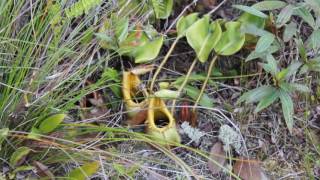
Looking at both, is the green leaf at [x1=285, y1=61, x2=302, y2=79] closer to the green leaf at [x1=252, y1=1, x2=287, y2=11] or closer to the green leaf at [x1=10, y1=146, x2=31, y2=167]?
the green leaf at [x1=252, y1=1, x2=287, y2=11]

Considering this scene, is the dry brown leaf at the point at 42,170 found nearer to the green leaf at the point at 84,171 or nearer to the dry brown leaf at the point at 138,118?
the green leaf at the point at 84,171

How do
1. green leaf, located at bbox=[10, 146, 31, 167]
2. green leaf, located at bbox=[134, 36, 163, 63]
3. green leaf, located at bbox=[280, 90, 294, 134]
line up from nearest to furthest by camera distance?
green leaf, located at bbox=[10, 146, 31, 167]
green leaf, located at bbox=[280, 90, 294, 134]
green leaf, located at bbox=[134, 36, 163, 63]

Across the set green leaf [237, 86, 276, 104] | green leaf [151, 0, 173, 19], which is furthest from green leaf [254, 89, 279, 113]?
green leaf [151, 0, 173, 19]

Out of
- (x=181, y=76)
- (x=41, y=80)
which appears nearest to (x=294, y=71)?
(x=181, y=76)

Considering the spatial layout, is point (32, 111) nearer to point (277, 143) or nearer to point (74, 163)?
point (74, 163)

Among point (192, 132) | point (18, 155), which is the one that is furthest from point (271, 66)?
point (18, 155)

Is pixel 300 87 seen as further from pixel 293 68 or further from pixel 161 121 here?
pixel 161 121
